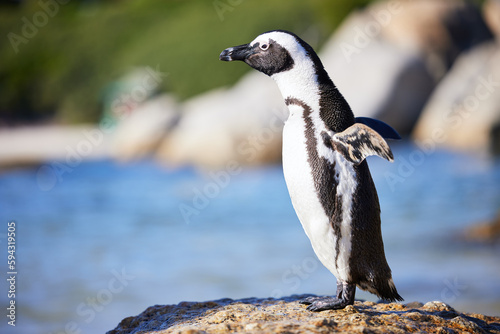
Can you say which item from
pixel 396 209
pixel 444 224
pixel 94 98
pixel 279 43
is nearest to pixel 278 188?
pixel 396 209

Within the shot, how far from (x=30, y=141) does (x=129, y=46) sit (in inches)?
80.9

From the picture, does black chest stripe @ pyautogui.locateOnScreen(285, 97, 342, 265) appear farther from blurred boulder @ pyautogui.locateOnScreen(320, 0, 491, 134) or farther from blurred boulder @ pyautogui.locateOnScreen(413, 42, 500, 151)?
blurred boulder @ pyautogui.locateOnScreen(413, 42, 500, 151)

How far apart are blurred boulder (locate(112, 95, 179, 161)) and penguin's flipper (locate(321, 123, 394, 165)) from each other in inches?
207

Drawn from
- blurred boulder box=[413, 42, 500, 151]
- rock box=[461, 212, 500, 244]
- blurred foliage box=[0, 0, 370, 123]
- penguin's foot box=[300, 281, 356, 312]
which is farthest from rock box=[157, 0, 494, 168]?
penguin's foot box=[300, 281, 356, 312]

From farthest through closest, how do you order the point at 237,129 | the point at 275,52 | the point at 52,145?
the point at 52,145 → the point at 237,129 → the point at 275,52

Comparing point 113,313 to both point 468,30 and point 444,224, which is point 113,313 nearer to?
point 444,224

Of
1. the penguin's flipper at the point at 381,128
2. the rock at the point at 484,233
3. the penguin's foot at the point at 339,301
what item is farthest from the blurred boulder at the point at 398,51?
the penguin's foot at the point at 339,301

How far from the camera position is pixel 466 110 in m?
5.61

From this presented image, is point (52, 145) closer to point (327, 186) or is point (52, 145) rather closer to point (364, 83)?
point (364, 83)

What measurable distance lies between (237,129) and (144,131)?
141 centimetres

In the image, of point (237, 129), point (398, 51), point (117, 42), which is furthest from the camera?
point (117, 42)

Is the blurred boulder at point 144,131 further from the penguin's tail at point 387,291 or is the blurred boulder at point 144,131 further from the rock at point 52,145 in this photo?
the penguin's tail at point 387,291

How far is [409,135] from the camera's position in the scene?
20.1ft

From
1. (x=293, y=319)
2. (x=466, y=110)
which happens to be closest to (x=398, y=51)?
(x=466, y=110)
